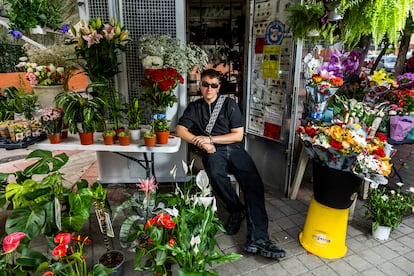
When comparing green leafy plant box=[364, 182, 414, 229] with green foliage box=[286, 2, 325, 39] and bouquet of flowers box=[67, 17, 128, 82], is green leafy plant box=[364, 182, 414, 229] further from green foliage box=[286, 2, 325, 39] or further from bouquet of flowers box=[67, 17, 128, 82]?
bouquet of flowers box=[67, 17, 128, 82]

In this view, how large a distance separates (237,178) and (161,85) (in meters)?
1.01

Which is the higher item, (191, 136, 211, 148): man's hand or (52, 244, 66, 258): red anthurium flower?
(191, 136, 211, 148): man's hand

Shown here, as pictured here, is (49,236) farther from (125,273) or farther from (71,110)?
(71,110)

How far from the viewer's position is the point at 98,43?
7.29 ft

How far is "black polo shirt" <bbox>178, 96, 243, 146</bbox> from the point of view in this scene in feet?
8.18

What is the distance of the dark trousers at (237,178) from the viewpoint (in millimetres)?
2295

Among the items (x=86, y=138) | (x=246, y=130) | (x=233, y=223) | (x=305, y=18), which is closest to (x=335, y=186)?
(x=233, y=223)

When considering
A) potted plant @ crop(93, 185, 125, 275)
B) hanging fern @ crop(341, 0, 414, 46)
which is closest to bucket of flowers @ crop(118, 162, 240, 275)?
potted plant @ crop(93, 185, 125, 275)

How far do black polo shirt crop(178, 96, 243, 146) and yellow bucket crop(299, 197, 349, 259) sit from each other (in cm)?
92

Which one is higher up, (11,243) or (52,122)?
(52,122)

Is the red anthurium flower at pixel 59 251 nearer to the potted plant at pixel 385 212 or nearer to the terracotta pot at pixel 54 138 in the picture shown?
the terracotta pot at pixel 54 138

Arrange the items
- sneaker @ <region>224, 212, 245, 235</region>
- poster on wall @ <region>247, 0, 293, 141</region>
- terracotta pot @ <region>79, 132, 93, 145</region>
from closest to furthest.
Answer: terracotta pot @ <region>79, 132, 93, 145</region> → sneaker @ <region>224, 212, 245, 235</region> → poster on wall @ <region>247, 0, 293, 141</region>

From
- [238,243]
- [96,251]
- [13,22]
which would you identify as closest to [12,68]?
[13,22]

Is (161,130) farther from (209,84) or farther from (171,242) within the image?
(171,242)
